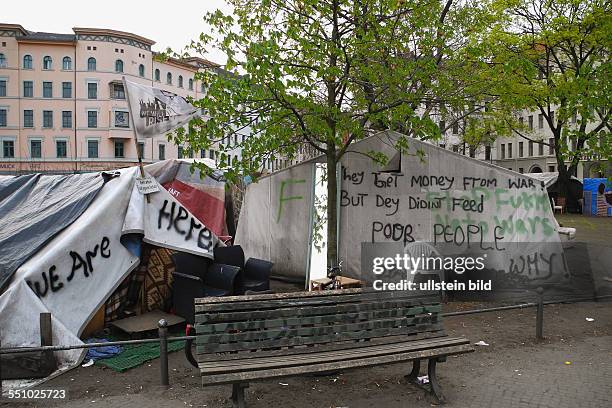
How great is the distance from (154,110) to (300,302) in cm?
446

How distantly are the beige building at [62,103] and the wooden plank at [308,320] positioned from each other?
5696 centimetres

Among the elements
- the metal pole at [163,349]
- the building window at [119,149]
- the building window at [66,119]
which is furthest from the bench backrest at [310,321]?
the building window at [66,119]

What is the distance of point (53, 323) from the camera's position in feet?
20.0

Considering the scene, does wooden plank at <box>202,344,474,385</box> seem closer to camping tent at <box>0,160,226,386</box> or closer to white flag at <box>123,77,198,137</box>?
camping tent at <box>0,160,226,386</box>

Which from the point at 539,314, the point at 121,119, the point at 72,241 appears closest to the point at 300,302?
the point at 72,241

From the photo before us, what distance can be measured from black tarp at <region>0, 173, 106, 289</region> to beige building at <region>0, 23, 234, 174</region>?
52482 mm

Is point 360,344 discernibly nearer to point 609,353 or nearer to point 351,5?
point 609,353

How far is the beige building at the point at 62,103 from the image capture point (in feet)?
192

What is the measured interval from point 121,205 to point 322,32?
412 centimetres

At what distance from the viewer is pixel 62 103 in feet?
194

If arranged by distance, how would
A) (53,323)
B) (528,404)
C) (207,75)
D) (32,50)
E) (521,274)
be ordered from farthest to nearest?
1. (32,50)
2. (521,274)
3. (207,75)
4. (53,323)
5. (528,404)

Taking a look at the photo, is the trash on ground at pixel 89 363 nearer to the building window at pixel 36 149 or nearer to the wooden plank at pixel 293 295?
the wooden plank at pixel 293 295

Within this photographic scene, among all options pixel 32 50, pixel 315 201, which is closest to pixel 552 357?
pixel 315 201

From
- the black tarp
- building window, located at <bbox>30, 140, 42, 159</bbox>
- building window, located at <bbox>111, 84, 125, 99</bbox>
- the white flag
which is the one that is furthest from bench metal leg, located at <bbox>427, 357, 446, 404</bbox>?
building window, located at <bbox>30, 140, 42, 159</bbox>
